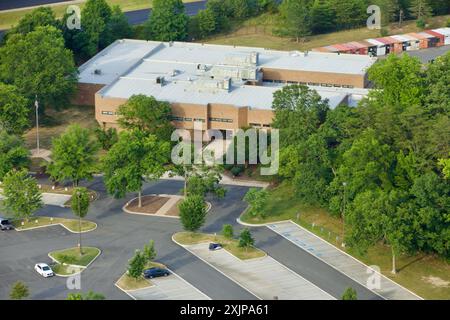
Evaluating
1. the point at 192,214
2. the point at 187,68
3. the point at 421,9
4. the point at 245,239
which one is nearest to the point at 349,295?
the point at 245,239

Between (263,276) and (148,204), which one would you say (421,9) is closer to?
(148,204)

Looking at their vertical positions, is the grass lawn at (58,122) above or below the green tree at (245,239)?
above

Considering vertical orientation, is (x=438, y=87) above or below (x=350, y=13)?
below

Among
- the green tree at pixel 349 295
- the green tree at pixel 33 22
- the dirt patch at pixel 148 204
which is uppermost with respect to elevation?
the green tree at pixel 33 22

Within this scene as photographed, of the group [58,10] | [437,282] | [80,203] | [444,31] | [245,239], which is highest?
[58,10]

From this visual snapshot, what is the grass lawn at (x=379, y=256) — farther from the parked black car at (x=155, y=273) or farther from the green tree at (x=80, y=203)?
the green tree at (x=80, y=203)

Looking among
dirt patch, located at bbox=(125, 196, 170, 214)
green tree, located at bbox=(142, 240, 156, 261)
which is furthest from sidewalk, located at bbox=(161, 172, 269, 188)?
green tree, located at bbox=(142, 240, 156, 261)

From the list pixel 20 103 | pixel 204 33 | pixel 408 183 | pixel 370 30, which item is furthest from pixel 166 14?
pixel 408 183

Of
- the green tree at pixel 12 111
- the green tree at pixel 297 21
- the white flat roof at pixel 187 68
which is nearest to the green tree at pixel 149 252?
the green tree at pixel 12 111
